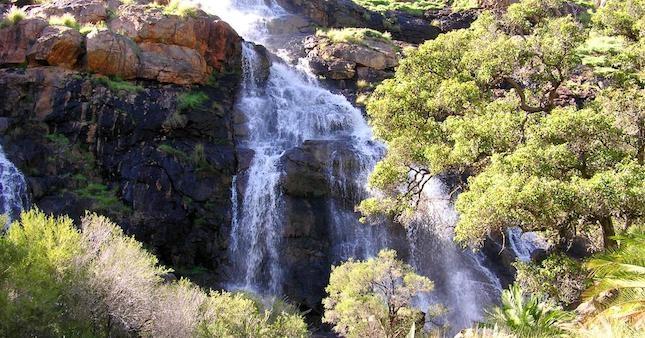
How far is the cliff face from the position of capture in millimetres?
22562

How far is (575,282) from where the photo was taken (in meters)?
11.4

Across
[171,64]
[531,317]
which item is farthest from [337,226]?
[531,317]

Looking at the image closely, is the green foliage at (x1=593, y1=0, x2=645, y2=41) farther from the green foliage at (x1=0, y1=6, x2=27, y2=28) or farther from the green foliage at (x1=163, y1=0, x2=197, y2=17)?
the green foliage at (x1=0, y1=6, x2=27, y2=28)

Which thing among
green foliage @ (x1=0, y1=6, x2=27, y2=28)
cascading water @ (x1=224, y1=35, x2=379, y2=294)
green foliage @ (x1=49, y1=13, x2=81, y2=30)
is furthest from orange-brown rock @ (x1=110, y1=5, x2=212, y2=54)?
green foliage @ (x1=0, y1=6, x2=27, y2=28)

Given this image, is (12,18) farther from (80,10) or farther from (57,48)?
(80,10)

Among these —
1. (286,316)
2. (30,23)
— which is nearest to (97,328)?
(286,316)

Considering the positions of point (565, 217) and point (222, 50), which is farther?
point (222, 50)

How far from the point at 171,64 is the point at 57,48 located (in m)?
5.10

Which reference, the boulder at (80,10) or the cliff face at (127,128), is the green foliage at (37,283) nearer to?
the cliff face at (127,128)

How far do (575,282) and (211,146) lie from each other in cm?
1799

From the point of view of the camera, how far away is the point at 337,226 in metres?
23.8

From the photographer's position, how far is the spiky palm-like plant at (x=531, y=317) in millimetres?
11406

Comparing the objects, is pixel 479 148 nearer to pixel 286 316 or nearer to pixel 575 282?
pixel 575 282

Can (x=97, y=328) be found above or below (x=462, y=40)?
below
